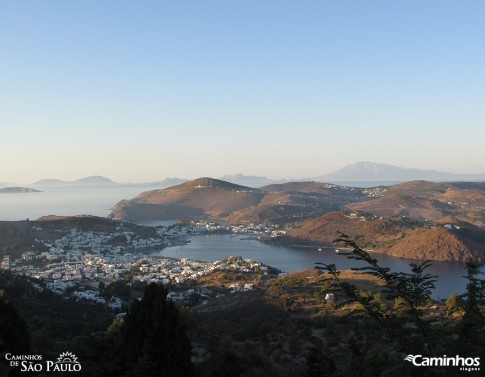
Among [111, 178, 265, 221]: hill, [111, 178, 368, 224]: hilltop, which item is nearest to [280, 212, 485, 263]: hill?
[111, 178, 368, 224]: hilltop

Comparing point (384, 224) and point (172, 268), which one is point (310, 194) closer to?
point (384, 224)

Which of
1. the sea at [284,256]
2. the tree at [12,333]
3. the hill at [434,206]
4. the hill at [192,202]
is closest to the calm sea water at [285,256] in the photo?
the sea at [284,256]

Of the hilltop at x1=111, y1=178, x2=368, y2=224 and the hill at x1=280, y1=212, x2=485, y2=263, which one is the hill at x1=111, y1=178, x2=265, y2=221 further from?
the hill at x1=280, y1=212, x2=485, y2=263

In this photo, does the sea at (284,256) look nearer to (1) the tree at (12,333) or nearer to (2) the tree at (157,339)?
(2) the tree at (157,339)

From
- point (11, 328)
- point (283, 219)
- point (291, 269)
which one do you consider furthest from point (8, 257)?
point (283, 219)

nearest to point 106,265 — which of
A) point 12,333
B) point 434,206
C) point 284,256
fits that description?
point 284,256

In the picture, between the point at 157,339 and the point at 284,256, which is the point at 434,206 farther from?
the point at 157,339
